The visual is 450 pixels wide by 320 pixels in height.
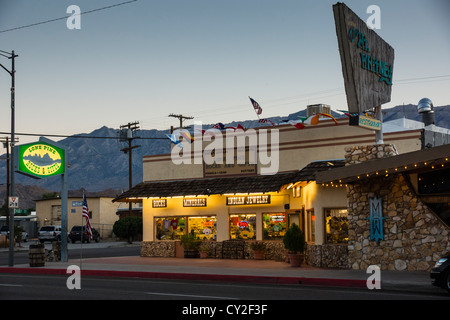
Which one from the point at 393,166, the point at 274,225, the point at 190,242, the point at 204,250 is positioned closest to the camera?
the point at 393,166

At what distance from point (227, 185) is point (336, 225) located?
730cm

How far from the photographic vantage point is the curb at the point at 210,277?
1755 cm

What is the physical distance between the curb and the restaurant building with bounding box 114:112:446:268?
439 cm

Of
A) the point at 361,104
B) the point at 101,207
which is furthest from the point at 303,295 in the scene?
the point at 101,207

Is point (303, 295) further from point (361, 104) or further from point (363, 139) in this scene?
point (363, 139)

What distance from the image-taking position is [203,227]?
30.6 meters

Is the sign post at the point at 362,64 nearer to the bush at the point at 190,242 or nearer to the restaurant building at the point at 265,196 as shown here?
the restaurant building at the point at 265,196

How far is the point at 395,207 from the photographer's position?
2083 centimetres

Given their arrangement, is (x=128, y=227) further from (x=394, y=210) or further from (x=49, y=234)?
(x=394, y=210)

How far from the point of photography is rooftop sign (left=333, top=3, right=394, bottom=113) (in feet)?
66.8

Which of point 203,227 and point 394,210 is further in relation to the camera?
point 203,227

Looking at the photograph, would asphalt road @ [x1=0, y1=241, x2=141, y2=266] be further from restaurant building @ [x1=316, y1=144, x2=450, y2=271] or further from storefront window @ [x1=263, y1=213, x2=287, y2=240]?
restaurant building @ [x1=316, y1=144, x2=450, y2=271]

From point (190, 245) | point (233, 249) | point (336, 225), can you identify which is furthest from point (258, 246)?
point (336, 225)

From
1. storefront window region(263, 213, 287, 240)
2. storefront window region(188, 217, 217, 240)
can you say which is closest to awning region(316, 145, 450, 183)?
storefront window region(263, 213, 287, 240)
